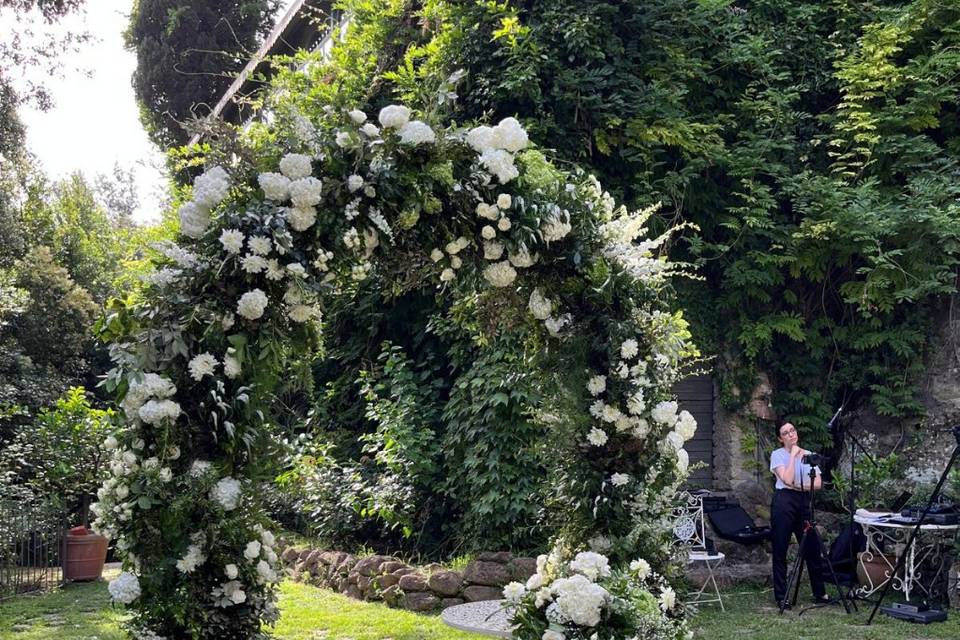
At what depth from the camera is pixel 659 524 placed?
475 cm

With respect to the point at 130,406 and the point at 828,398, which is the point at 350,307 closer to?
the point at 828,398

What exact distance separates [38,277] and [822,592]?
39.3 feet

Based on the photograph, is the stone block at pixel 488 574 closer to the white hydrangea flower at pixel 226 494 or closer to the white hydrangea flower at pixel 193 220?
the white hydrangea flower at pixel 226 494

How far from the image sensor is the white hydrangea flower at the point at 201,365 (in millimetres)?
3848

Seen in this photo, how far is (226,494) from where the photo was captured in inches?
153

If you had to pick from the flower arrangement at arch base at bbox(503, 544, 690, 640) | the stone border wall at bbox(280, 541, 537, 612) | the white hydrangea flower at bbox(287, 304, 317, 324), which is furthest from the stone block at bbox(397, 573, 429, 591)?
the white hydrangea flower at bbox(287, 304, 317, 324)

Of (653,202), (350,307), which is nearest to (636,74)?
(653,202)

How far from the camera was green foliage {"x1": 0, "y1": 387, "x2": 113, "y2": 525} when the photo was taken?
29.7 feet

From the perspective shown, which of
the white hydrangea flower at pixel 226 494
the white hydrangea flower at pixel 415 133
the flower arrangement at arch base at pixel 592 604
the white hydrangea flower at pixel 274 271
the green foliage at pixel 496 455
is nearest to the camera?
the white hydrangea flower at pixel 226 494

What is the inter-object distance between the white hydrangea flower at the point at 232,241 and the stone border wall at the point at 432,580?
3852mm

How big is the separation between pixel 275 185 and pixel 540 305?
4.89 ft

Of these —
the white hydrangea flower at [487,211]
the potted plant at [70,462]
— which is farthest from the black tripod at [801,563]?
the potted plant at [70,462]

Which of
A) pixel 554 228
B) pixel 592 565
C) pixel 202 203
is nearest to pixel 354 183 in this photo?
pixel 202 203

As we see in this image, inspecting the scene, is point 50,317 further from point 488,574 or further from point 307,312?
point 307,312
